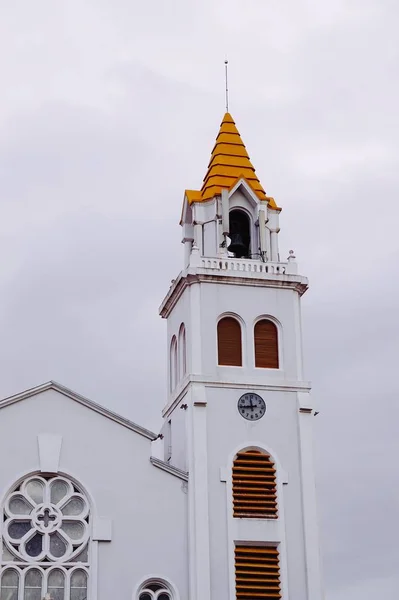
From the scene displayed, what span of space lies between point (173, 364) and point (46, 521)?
7.56 metres

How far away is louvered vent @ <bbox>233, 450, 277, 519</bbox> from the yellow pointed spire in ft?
28.7

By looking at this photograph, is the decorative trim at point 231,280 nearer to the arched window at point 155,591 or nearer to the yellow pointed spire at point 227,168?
the yellow pointed spire at point 227,168

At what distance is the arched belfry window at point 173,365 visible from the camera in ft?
113

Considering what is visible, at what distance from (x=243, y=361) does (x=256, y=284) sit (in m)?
2.47

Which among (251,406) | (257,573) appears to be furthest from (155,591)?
(251,406)

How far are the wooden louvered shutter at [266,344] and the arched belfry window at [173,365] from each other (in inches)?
126

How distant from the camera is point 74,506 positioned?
2975 centimetres

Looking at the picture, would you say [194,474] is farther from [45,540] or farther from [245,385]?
[45,540]

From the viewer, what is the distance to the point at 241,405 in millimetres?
→ 31672

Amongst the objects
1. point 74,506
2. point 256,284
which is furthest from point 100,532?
point 256,284

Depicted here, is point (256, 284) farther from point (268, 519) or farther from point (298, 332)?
point (268, 519)

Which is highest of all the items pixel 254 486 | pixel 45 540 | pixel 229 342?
pixel 229 342

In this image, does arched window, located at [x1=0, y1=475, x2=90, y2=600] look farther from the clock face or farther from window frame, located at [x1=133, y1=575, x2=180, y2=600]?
the clock face

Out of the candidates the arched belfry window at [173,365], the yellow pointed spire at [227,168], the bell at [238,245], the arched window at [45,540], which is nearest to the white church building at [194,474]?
the arched window at [45,540]
